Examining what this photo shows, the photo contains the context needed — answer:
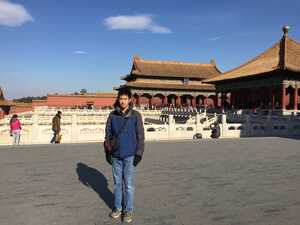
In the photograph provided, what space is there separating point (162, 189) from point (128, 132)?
Answer: 5.76 ft

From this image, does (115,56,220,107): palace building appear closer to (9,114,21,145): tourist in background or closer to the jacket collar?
(9,114,21,145): tourist in background

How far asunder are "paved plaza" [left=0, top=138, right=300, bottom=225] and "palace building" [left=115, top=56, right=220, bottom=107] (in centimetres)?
3829

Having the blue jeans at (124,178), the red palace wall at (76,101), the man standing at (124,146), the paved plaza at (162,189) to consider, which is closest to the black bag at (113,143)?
the man standing at (124,146)

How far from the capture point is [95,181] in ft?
20.5

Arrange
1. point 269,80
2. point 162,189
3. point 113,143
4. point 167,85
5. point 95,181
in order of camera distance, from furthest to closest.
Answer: point 167,85, point 269,80, point 95,181, point 162,189, point 113,143

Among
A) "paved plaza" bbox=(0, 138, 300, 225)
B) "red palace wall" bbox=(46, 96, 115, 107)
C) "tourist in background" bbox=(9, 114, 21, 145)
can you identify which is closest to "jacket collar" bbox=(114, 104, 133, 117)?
"paved plaza" bbox=(0, 138, 300, 225)

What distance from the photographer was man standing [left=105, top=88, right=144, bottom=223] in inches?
169

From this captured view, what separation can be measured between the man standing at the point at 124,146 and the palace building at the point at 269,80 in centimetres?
2405

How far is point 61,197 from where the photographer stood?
203 inches

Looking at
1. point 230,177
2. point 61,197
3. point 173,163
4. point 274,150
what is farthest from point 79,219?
point 274,150

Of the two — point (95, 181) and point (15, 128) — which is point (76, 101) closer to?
point (15, 128)

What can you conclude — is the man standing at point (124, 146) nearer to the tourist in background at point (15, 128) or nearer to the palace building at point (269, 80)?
the tourist in background at point (15, 128)

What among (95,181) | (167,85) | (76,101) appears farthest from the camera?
(76,101)

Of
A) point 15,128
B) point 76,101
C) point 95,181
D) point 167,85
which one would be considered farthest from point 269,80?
point 76,101
